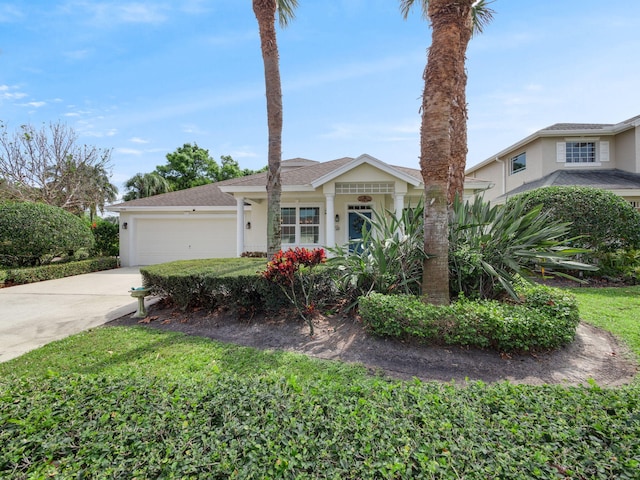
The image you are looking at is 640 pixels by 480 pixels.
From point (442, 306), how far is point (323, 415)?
2.85 m

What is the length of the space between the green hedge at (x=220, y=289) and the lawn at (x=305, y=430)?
2886 millimetres

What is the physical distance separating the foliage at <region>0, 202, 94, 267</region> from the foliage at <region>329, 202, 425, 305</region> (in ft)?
40.5

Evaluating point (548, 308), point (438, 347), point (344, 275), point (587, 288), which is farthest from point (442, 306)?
point (587, 288)

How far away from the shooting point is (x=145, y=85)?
1155 cm

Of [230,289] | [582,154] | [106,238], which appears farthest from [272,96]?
[582,154]

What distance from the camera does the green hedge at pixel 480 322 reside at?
12.9 feet

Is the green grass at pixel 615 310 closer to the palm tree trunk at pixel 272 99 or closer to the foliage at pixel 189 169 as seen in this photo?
the palm tree trunk at pixel 272 99

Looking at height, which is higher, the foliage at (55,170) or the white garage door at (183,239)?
the foliage at (55,170)

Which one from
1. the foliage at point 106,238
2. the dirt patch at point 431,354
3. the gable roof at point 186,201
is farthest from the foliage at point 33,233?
the dirt patch at point 431,354

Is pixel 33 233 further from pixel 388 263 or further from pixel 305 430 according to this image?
pixel 305 430

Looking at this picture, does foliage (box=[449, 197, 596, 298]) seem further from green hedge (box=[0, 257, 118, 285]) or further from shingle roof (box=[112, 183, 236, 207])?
green hedge (box=[0, 257, 118, 285])

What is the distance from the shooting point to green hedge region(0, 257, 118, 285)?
1052cm

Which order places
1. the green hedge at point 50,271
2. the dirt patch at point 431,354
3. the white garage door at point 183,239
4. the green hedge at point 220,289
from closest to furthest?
the dirt patch at point 431,354, the green hedge at point 220,289, the green hedge at point 50,271, the white garage door at point 183,239

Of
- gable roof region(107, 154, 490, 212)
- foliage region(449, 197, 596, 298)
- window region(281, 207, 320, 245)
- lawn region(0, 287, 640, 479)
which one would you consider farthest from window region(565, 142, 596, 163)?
lawn region(0, 287, 640, 479)
